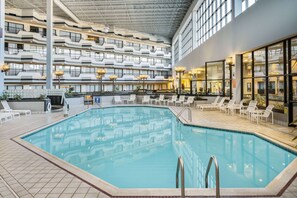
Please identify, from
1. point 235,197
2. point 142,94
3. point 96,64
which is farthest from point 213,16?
point 96,64

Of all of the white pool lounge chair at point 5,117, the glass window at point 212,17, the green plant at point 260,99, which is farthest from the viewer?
the glass window at point 212,17

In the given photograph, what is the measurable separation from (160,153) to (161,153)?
3 centimetres

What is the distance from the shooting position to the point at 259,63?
36.2 ft

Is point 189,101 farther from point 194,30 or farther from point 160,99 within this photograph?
point 194,30

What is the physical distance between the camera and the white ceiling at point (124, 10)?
2127 cm

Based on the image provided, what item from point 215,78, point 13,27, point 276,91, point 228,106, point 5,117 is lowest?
point 5,117

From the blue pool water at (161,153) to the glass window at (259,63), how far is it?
4.54m

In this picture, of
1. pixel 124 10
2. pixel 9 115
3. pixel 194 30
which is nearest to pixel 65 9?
pixel 124 10

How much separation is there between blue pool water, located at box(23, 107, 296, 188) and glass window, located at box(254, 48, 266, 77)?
4.54m

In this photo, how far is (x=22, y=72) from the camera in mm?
24938

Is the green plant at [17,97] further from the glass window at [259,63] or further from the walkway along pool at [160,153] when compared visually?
the glass window at [259,63]

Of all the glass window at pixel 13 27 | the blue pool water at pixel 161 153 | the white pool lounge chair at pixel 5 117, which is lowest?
the blue pool water at pixel 161 153

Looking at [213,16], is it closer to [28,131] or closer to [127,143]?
[127,143]

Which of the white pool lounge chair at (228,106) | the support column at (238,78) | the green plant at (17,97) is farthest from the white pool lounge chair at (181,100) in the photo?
the green plant at (17,97)
